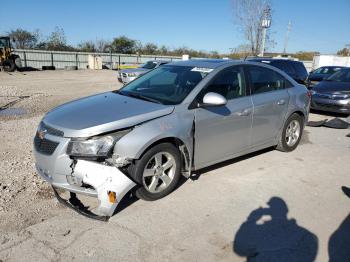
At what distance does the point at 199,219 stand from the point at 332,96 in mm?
8017

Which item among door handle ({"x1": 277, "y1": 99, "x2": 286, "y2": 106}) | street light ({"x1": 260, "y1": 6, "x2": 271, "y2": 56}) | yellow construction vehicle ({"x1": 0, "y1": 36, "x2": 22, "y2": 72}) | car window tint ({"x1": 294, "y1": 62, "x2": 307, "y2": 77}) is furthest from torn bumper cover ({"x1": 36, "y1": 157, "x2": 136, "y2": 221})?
yellow construction vehicle ({"x1": 0, "y1": 36, "x2": 22, "y2": 72})

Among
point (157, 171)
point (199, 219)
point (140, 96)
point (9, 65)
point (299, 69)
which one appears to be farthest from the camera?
point (9, 65)

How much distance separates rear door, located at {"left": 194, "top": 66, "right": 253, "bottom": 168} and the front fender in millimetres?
160

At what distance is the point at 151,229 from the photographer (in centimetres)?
356

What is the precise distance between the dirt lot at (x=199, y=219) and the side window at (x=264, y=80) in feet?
4.14

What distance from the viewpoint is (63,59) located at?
38.1 metres

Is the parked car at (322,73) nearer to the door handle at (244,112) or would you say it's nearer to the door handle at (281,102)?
the door handle at (281,102)

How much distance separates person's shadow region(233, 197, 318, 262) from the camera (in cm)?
321

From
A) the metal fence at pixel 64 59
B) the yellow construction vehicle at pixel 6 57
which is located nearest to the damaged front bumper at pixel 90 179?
the yellow construction vehicle at pixel 6 57

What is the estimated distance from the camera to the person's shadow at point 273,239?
321 cm

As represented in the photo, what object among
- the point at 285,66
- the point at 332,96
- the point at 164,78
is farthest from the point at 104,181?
the point at 285,66

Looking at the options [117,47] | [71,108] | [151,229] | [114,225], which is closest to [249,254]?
[151,229]

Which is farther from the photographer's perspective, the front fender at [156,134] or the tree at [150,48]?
the tree at [150,48]

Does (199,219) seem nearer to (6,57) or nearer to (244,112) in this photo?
(244,112)
